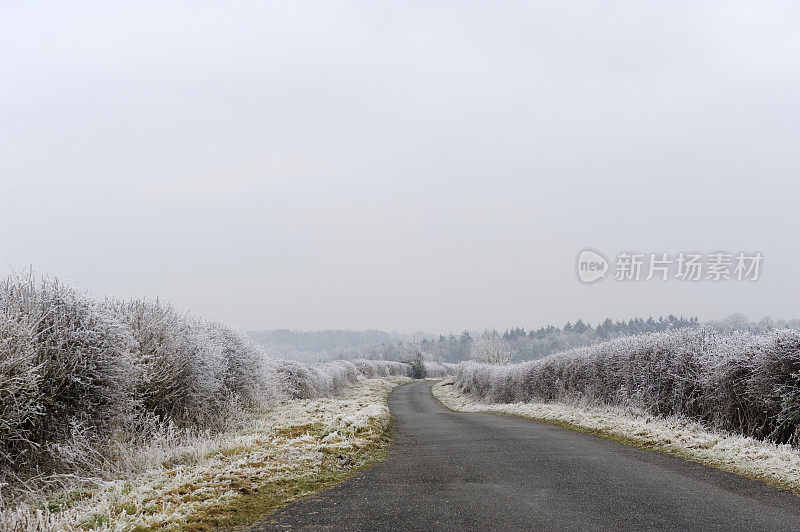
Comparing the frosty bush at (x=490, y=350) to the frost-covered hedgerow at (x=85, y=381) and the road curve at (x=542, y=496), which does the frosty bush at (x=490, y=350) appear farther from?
the road curve at (x=542, y=496)

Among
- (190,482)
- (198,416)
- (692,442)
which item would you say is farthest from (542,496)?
(198,416)

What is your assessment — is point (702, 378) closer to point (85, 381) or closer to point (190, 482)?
point (190, 482)

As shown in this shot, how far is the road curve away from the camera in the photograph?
6273mm

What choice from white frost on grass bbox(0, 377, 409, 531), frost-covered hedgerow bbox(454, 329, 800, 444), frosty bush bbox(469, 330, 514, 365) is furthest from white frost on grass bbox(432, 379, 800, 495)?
frosty bush bbox(469, 330, 514, 365)

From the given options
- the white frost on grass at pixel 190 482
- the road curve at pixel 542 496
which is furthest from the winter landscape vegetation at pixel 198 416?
the road curve at pixel 542 496

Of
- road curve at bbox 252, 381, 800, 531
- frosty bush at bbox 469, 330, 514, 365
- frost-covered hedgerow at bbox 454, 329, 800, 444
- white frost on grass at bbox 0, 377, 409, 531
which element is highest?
frost-covered hedgerow at bbox 454, 329, 800, 444

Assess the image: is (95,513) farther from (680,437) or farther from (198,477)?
(680,437)

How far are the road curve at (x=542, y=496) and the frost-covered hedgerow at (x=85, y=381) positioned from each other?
531cm

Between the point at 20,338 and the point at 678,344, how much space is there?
735 inches

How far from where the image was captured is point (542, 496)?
25.0 ft

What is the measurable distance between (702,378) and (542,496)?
397 inches

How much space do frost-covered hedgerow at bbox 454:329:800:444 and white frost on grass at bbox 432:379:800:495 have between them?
715 millimetres

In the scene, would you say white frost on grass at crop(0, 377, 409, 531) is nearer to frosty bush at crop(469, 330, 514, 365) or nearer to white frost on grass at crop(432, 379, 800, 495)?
white frost on grass at crop(432, 379, 800, 495)

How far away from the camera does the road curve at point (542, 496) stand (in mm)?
6273
